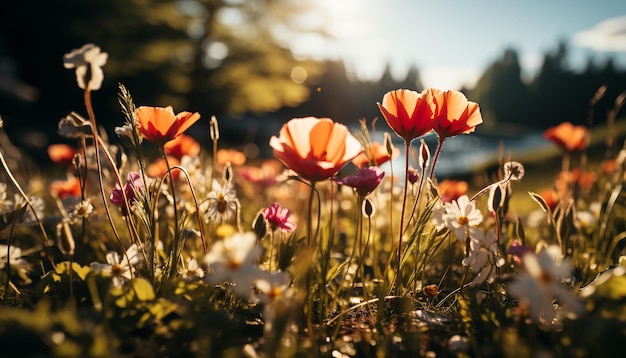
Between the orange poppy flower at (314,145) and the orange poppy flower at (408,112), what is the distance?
18 centimetres

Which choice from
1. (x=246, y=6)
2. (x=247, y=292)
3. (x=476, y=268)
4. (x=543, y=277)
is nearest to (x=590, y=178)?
(x=476, y=268)

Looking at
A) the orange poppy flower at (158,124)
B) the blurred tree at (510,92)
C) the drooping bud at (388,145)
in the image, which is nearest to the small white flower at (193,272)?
the orange poppy flower at (158,124)

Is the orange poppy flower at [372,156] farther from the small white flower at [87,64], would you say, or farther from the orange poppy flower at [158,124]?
the small white flower at [87,64]

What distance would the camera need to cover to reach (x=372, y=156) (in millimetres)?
1233

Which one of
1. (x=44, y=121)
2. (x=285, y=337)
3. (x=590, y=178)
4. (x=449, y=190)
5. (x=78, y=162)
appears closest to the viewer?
(x=285, y=337)

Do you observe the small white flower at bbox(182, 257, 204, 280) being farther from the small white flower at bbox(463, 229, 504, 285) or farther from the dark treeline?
the dark treeline

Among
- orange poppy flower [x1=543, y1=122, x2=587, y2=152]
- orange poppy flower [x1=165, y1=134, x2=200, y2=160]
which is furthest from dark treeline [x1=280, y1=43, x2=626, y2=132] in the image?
orange poppy flower [x1=165, y1=134, x2=200, y2=160]

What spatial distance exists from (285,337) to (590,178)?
2519mm

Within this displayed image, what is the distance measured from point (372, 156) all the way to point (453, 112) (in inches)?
10.0

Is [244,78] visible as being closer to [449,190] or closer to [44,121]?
[44,121]

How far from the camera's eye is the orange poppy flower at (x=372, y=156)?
4.17 feet

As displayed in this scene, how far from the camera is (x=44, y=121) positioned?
663 inches

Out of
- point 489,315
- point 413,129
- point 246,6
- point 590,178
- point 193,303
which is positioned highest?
point 246,6

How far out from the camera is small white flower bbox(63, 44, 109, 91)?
0.87 metres
